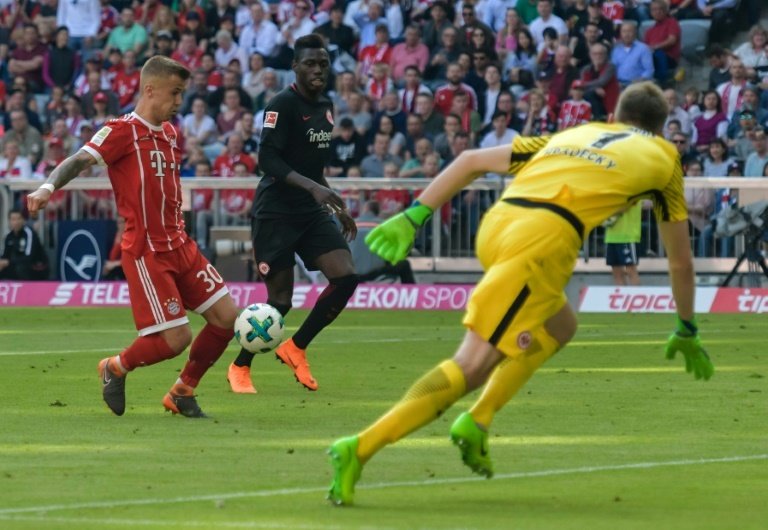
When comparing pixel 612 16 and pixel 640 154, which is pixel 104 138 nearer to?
pixel 640 154

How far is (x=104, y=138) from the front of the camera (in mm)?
11094

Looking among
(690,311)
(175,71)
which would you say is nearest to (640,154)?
(690,311)

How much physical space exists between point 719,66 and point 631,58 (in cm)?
132

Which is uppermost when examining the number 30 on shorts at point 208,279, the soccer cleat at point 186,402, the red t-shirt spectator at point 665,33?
the red t-shirt spectator at point 665,33

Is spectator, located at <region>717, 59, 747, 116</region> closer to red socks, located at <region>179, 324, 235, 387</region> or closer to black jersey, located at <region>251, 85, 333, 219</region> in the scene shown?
black jersey, located at <region>251, 85, 333, 219</region>

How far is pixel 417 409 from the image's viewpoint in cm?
764

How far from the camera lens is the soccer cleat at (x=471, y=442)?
7.92 m

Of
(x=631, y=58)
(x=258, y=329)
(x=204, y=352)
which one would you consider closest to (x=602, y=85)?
(x=631, y=58)

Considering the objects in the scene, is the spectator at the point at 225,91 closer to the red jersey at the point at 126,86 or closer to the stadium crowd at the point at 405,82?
the stadium crowd at the point at 405,82

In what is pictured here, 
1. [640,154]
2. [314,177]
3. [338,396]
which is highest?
[640,154]

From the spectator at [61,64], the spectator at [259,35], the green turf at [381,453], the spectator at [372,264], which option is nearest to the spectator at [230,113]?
the spectator at [259,35]

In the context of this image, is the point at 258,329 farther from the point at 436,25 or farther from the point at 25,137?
the point at 25,137

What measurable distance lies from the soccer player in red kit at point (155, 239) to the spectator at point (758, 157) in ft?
Answer: 47.2

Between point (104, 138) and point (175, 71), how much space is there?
63cm
